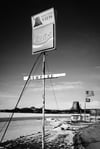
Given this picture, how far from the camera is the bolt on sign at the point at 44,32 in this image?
6.26ft

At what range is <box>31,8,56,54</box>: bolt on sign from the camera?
1.91 meters

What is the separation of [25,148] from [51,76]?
1.97m

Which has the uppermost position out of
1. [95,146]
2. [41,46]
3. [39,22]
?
[39,22]

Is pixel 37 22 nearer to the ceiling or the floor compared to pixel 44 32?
nearer to the ceiling

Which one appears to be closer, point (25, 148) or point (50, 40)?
point (50, 40)

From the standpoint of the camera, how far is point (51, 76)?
75.2 inches

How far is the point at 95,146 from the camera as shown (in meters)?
2.47

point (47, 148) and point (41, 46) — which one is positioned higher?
point (41, 46)

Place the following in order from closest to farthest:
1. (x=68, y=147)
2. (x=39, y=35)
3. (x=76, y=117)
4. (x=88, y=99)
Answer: (x=39, y=35) < (x=68, y=147) < (x=88, y=99) < (x=76, y=117)

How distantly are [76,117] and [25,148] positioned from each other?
7446 mm

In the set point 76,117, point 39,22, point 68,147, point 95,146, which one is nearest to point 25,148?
point 68,147

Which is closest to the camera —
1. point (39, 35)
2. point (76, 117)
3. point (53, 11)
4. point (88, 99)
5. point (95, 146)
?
point (53, 11)

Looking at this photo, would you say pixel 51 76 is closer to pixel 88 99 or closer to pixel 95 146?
pixel 95 146

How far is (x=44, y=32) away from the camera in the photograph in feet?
6.46
